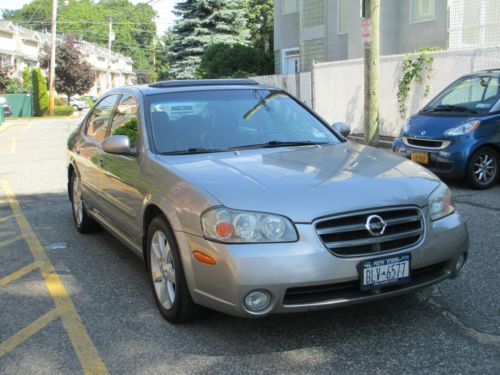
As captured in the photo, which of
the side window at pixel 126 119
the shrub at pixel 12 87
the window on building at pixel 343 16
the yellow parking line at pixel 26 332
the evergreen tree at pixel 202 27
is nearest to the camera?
the yellow parking line at pixel 26 332

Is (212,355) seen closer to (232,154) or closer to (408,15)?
(232,154)

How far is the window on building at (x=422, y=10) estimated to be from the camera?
59.1ft

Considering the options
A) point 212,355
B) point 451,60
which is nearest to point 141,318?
point 212,355

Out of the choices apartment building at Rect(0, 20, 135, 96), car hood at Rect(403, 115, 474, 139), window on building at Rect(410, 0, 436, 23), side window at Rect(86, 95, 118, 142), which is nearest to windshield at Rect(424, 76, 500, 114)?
car hood at Rect(403, 115, 474, 139)

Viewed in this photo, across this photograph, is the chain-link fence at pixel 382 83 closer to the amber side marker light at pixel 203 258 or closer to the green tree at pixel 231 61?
the green tree at pixel 231 61

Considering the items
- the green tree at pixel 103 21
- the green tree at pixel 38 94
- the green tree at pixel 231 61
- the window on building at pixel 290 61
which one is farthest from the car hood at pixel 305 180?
the green tree at pixel 103 21

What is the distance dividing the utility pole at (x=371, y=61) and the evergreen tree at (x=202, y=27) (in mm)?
22752

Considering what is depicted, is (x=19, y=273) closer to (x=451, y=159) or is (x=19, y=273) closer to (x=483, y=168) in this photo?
(x=451, y=159)

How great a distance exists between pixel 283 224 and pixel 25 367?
1.70m

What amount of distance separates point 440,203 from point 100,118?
3735 millimetres

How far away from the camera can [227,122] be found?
4.81 meters

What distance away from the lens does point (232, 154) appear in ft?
14.4

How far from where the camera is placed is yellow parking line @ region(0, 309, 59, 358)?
3752 millimetres

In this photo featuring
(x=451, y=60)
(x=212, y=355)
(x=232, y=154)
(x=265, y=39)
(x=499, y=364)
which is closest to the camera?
(x=499, y=364)
